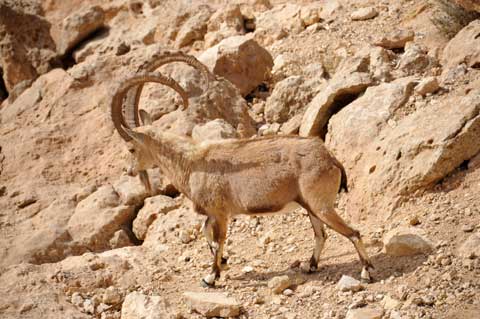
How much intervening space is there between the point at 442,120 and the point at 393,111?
0.97 meters

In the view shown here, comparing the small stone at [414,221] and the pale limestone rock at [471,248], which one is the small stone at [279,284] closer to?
the small stone at [414,221]

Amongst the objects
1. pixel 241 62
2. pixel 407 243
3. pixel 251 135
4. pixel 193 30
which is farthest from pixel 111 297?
pixel 193 30

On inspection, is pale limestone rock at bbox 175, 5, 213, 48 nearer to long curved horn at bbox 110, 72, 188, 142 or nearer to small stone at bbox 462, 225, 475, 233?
long curved horn at bbox 110, 72, 188, 142

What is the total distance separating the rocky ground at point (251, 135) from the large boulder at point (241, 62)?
0.03m

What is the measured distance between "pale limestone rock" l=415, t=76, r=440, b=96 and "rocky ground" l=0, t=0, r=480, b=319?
0.03m

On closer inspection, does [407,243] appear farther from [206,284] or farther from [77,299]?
[77,299]

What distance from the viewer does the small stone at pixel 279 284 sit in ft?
24.6

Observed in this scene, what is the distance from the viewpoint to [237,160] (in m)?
8.01

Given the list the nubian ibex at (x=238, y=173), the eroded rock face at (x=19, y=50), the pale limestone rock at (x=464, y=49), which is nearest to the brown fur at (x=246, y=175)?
the nubian ibex at (x=238, y=173)

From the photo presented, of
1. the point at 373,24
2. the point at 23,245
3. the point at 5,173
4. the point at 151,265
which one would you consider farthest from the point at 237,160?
the point at 373,24

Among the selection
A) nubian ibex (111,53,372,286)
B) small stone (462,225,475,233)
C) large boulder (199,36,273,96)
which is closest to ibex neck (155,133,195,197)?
nubian ibex (111,53,372,286)

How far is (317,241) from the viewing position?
7980mm

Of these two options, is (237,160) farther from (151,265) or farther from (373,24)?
(373,24)

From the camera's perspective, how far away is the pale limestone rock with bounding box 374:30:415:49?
1210cm
